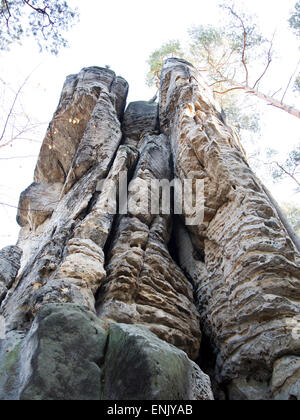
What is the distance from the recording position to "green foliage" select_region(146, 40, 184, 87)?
784 inches

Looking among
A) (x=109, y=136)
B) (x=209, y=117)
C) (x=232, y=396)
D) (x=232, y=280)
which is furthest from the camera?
(x=109, y=136)

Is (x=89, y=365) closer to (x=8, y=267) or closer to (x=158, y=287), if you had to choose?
(x=158, y=287)

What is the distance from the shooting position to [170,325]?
5473mm

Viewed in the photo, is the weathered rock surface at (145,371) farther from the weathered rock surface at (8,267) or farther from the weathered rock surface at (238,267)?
the weathered rock surface at (8,267)

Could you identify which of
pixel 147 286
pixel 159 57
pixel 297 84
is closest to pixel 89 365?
A: pixel 147 286

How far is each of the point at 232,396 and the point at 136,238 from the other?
3381 mm

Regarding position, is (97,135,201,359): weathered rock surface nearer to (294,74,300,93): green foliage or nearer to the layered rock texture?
the layered rock texture

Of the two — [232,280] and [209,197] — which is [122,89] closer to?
[209,197]

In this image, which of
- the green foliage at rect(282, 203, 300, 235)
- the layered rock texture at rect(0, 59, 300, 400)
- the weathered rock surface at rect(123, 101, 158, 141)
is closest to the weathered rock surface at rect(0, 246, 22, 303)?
the layered rock texture at rect(0, 59, 300, 400)

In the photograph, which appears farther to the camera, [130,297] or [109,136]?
[109,136]

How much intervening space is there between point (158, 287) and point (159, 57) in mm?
18306

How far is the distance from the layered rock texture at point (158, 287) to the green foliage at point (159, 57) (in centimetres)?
1016

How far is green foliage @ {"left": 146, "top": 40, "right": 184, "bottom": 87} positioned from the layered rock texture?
400 inches
